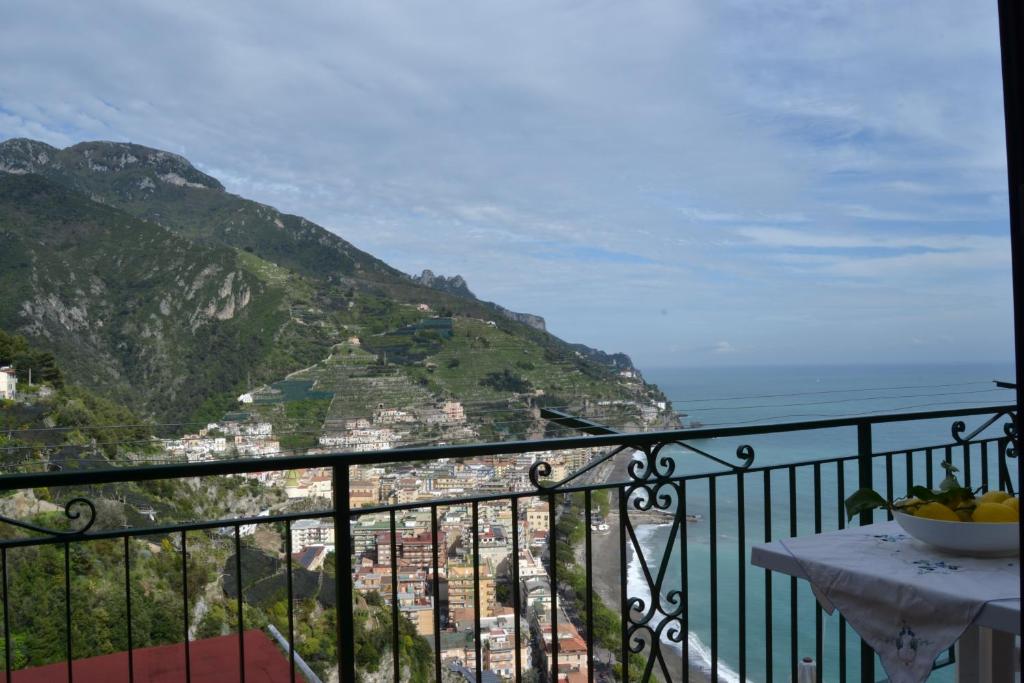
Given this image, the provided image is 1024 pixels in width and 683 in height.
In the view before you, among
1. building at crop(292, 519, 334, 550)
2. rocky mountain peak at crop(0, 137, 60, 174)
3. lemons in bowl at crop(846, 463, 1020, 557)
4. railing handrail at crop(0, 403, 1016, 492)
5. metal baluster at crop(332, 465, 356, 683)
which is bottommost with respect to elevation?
building at crop(292, 519, 334, 550)

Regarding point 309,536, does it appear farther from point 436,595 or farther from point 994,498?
point 994,498

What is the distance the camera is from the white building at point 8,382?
17169mm

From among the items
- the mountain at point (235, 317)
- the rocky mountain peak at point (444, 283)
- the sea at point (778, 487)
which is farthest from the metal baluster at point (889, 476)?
the rocky mountain peak at point (444, 283)

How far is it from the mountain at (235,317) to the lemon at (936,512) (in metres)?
13.4

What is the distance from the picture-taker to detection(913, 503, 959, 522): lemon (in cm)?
141

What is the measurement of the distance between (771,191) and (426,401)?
66.3 feet

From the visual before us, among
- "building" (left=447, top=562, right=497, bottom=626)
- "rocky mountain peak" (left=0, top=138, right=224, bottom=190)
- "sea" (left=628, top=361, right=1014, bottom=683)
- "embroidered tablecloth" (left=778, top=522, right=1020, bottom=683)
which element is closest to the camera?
"embroidered tablecloth" (left=778, top=522, right=1020, bottom=683)

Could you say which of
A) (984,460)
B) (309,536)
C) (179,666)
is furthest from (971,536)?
(309,536)

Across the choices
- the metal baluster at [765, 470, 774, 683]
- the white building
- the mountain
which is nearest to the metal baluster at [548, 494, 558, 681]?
the metal baluster at [765, 470, 774, 683]

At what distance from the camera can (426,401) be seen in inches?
729

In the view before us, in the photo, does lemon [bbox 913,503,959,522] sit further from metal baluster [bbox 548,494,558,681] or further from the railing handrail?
metal baluster [bbox 548,494,558,681]

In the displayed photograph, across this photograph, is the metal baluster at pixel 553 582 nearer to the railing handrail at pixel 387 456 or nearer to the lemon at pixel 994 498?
the railing handrail at pixel 387 456

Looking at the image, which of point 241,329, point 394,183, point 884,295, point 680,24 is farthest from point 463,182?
point 680,24

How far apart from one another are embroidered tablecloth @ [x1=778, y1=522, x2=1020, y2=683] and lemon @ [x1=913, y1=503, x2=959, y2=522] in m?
0.07
